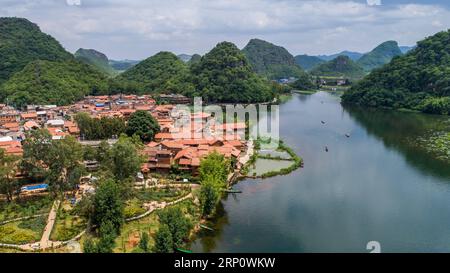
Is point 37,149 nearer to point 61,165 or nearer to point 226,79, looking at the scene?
point 61,165

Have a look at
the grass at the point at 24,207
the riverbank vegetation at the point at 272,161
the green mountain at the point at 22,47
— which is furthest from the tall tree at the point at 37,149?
the green mountain at the point at 22,47

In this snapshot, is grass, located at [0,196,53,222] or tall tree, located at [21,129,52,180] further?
tall tree, located at [21,129,52,180]

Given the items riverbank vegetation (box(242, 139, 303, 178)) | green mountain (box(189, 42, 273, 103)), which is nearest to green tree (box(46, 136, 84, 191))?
riverbank vegetation (box(242, 139, 303, 178))

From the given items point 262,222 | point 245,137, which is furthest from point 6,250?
point 245,137

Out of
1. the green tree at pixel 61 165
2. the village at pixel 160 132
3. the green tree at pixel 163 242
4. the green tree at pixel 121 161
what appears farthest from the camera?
the village at pixel 160 132

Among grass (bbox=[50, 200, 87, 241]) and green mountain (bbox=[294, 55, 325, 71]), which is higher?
green mountain (bbox=[294, 55, 325, 71])

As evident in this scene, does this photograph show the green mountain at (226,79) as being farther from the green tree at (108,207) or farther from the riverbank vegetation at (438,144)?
the green tree at (108,207)

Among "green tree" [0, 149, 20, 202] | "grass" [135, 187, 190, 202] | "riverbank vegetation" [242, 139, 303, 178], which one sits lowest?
"grass" [135, 187, 190, 202]

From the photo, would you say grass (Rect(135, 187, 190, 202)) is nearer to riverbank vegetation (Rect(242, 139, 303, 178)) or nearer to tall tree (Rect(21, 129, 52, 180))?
tall tree (Rect(21, 129, 52, 180))
